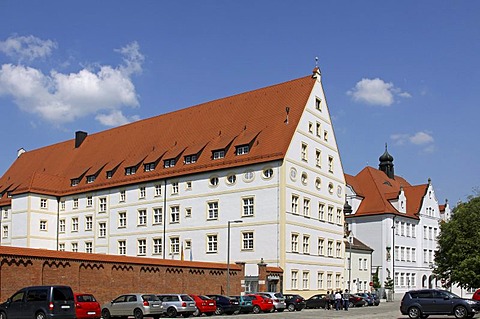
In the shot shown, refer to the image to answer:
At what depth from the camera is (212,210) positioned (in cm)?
5981

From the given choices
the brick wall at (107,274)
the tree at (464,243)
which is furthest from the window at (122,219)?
the tree at (464,243)

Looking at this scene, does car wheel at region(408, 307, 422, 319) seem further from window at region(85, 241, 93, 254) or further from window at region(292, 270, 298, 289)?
window at region(85, 241, 93, 254)

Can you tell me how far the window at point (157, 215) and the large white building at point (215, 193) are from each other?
98 mm

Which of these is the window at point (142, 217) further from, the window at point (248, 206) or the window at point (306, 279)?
the window at point (306, 279)

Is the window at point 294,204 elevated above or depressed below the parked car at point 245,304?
above

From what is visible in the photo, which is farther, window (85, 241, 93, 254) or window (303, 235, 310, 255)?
window (85, 241, 93, 254)

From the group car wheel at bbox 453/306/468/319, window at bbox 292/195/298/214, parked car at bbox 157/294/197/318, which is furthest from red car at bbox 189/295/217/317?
window at bbox 292/195/298/214

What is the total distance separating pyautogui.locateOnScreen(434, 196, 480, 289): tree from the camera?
5084cm

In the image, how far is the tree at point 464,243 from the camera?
50.8m

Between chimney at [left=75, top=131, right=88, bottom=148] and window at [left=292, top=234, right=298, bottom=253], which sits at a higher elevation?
chimney at [left=75, top=131, right=88, bottom=148]

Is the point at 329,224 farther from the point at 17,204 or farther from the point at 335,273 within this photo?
the point at 17,204

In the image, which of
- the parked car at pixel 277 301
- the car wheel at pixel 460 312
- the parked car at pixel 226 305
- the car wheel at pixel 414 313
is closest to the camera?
the car wheel at pixel 460 312

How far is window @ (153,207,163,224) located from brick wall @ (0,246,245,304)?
14837 millimetres

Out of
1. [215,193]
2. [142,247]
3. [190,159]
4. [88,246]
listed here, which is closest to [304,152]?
[215,193]
